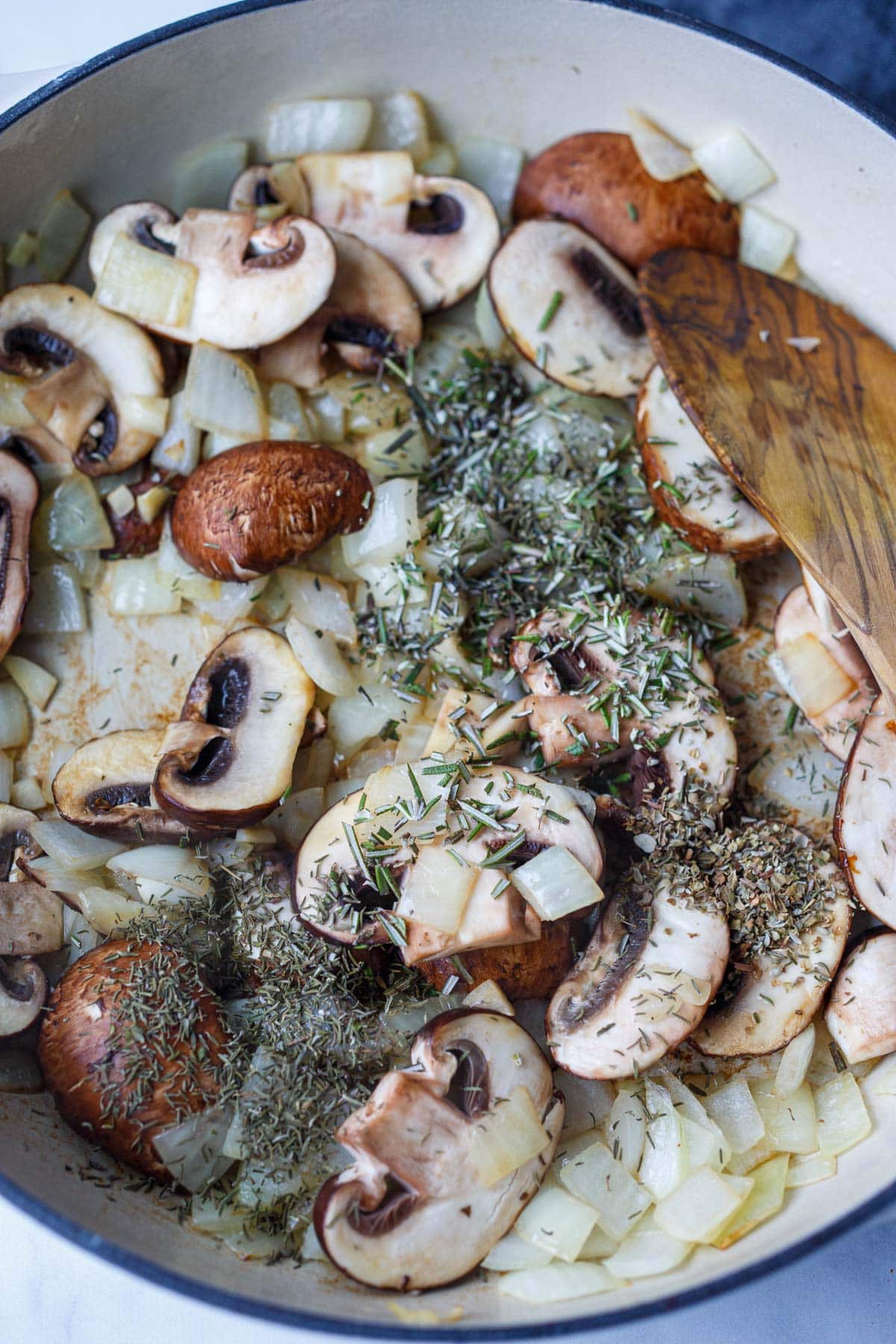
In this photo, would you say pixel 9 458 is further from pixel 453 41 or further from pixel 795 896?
pixel 795 896

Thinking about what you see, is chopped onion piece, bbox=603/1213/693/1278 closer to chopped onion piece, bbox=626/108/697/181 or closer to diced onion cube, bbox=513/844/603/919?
diced onion cube, bbox=513/844/603/919

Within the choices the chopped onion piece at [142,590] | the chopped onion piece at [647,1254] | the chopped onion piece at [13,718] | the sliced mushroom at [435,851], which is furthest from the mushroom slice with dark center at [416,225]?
the chopped onion piece at [647,1254]

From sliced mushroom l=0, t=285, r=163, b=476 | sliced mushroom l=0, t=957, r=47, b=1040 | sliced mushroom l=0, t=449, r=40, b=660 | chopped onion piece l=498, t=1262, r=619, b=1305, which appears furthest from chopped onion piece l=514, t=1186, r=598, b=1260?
sliced mushroom l=0, t=285, r=163, b=476

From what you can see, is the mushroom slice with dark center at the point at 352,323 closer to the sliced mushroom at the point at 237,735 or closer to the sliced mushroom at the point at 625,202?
the sliced mushroom at the point at 625,202

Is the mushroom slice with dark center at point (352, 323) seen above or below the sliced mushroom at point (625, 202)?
below

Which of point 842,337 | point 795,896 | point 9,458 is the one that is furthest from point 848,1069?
point 9,458

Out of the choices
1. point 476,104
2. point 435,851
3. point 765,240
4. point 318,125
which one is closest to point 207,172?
point 318,125

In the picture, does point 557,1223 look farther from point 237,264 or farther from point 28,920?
point 237,264
